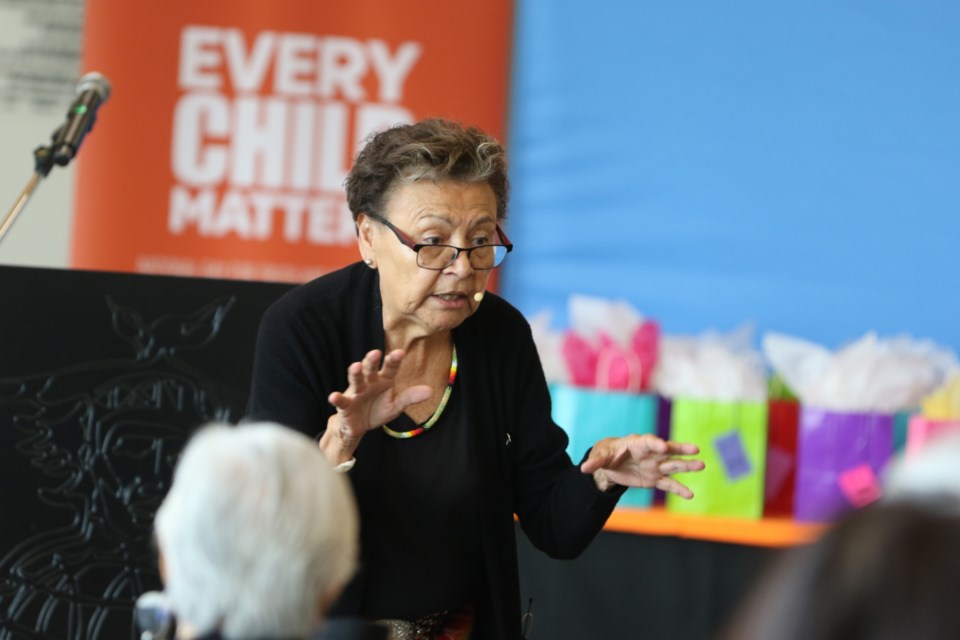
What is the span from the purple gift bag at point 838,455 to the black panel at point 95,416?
1.53 meters

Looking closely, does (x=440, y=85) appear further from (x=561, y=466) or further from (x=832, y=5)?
(x=561, y=466)

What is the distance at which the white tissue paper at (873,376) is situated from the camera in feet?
10.8

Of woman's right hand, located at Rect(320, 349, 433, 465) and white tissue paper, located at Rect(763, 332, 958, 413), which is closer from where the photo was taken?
woman's right hand, located at Rect(320, 349, 433, 465)

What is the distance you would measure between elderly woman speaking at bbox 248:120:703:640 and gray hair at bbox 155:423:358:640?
0.85 meters

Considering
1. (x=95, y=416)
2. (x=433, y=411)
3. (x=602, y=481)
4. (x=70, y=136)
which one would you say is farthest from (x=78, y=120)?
(x=602, y=481)

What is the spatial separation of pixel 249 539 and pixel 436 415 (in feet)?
3.45

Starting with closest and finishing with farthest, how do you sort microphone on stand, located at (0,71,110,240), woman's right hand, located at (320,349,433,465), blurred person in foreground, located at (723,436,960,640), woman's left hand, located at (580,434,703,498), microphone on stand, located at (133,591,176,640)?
blurred person in foreground, located at (723,436,960,640) < microphone on stand, located at (133,591,176,640) < woman's right hand, located at (320,349,433,465) < woman's left hand, located at (580,434,703,498) < microphone on stand, located at (0,71,110,240)

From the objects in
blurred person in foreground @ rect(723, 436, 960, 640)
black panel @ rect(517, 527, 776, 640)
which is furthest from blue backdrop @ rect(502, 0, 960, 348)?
blurred person in foreground @ rect(723, 436, 960, 640)

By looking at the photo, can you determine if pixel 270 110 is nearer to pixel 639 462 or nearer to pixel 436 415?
pixel 436 415

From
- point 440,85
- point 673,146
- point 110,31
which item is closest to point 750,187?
point 673,146

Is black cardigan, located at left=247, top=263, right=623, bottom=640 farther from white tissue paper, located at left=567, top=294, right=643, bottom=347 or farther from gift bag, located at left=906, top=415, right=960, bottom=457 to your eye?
gift bag, located at left=906, top=415, right=960, bottom=457

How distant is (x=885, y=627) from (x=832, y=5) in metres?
3.75

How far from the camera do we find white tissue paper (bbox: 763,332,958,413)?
10.8 ft

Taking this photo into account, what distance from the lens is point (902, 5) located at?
4.08 meters
